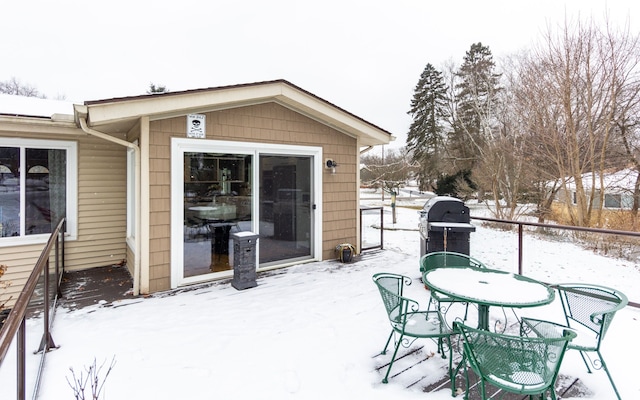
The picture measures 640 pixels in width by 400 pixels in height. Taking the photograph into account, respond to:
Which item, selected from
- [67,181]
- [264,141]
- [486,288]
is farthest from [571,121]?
[67,181]

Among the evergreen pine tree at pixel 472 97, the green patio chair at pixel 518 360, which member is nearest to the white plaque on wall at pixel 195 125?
the green patio chair at pixel 518 360

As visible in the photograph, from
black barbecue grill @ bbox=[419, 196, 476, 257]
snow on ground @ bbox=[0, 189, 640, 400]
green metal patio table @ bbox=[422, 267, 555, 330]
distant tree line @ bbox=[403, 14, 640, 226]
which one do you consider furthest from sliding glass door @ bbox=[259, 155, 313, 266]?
distant tree line @ bbox=[403, 14, 640, 226]

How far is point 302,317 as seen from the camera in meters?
3.68

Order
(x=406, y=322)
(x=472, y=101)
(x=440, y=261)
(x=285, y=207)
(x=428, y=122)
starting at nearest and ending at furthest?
(x=406, y=322), (x=440, y=261), (x=285, y=207), (x=472, y=101), (x=428, y=122)

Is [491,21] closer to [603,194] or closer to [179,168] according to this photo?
[603,194]

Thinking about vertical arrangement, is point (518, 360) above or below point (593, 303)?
below

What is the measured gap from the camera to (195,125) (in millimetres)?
4598

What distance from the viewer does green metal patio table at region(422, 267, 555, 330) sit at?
2.44 m

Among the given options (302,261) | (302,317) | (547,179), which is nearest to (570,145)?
(547,179)

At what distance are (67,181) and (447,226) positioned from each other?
233 inches

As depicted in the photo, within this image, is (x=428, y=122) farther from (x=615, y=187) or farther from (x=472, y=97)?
(x=615, y=187)

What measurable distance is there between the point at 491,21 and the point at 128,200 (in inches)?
568

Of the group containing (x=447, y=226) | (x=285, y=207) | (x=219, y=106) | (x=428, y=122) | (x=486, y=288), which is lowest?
(x=486, y=288)

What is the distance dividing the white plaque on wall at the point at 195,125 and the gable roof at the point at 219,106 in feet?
0.24
